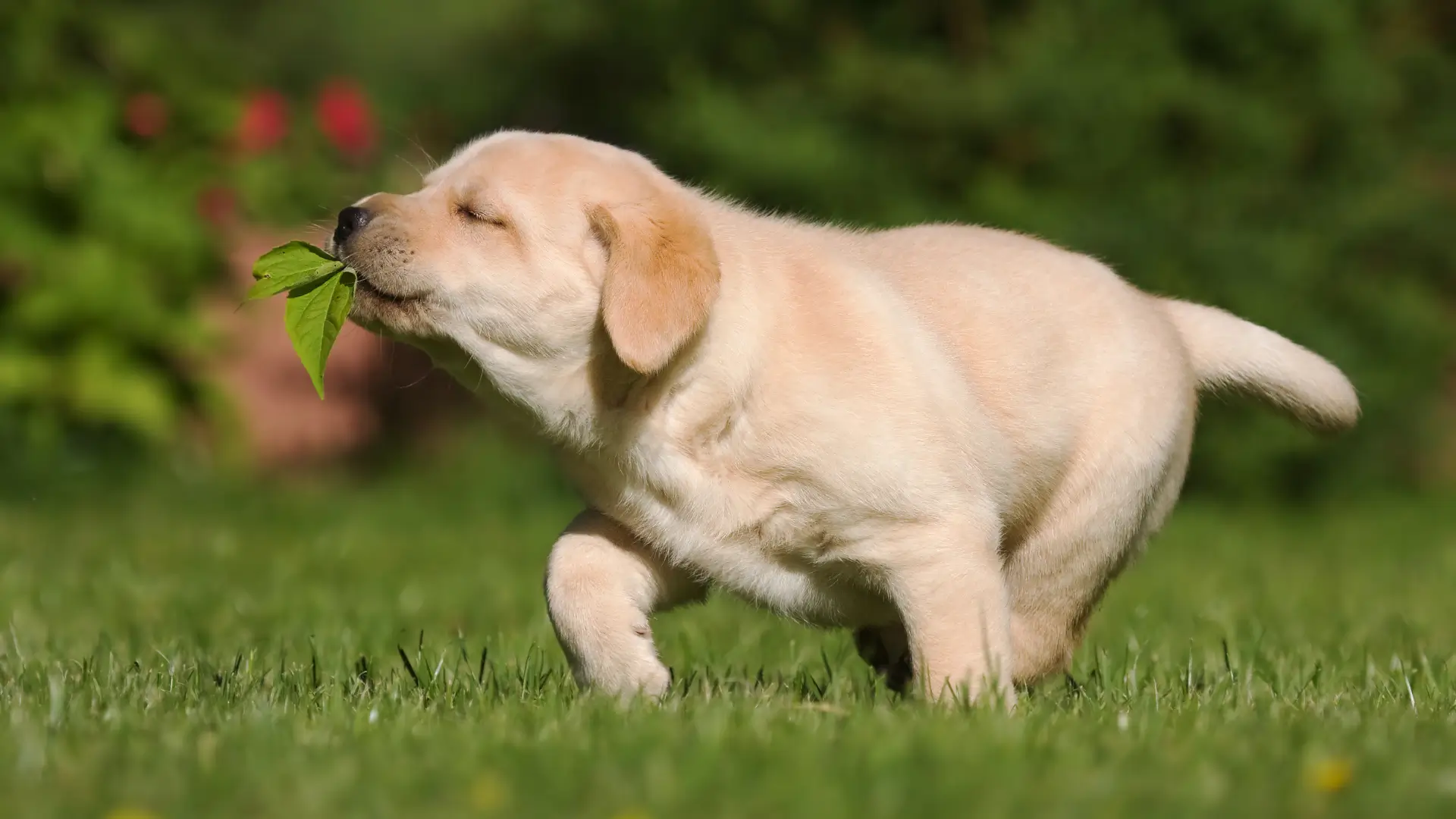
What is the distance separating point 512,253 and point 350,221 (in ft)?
1.15

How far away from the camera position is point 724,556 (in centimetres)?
364

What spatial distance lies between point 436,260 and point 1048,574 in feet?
5.43

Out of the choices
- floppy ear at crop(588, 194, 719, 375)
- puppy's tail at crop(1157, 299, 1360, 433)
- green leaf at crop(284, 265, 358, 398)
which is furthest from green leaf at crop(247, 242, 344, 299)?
puppy's tail at crop(1157, 299, 1360, 433)

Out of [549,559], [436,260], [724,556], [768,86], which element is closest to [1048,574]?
[724,556]

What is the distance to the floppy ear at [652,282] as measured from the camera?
3.42 metres

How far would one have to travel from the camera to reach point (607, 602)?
365cm

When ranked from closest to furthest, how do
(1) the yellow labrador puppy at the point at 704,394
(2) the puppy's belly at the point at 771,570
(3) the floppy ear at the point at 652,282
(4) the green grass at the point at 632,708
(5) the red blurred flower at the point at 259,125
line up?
1. (4) the green grass at the point at 632,708
2. (3) the floppy ear at the point at 652,282
3. (1) the yellow labrador puppy at the point at 704,394
4. (2) the puppy's belly at the point at 771,570
5. (5) the red blurred flower at the point at 259,125

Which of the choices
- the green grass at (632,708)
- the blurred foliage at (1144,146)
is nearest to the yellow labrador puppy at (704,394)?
the green grass at (632,708)

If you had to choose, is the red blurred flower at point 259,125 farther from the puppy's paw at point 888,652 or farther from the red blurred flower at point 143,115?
the puppy's paw at point 888,652

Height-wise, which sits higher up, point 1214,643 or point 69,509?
point 1214,643

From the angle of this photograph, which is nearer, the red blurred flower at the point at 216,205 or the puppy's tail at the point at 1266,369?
the puppy's tail at the point at 1266,369

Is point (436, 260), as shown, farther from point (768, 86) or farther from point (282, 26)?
point (282, 26)

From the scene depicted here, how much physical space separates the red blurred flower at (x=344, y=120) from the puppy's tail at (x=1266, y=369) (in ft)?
24.4

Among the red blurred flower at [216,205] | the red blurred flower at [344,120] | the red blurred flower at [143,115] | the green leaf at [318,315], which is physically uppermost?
the green leaf at [318,315]
